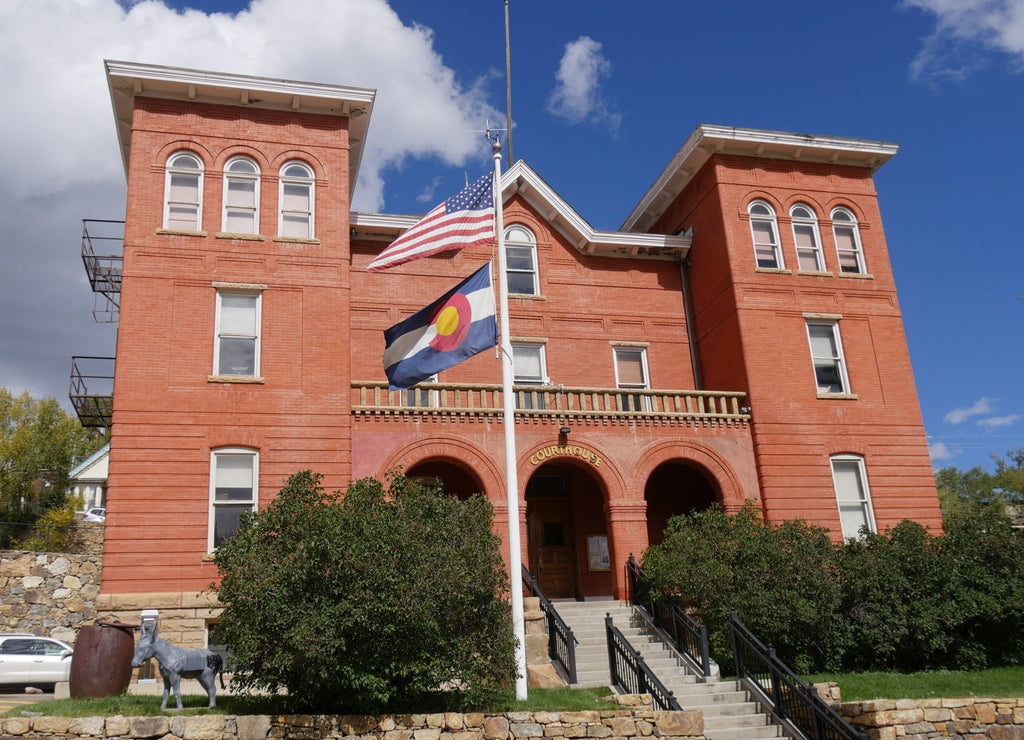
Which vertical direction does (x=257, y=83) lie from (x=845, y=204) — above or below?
above

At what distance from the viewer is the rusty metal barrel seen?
14.5 metres

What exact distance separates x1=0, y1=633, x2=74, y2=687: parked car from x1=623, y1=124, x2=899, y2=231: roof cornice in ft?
68.7

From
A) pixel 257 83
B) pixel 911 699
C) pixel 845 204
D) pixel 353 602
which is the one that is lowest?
pixel 911 699

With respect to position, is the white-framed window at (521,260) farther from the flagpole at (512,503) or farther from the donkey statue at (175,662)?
the donkey statue at (175,662)

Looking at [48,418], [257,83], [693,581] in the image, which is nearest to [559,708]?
[693,581]

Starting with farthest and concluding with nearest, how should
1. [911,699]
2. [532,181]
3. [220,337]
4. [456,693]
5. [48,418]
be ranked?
[48,418] < [532,181] < [220,337] < [911,699] < [456,693]

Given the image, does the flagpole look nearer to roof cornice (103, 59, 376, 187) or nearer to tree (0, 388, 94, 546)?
roof cornice (103, 59, 376, 187)

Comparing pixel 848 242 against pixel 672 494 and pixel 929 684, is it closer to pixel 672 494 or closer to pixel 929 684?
pixel 672 494

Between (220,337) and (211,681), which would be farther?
(220,337)

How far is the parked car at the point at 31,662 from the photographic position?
21.2 m

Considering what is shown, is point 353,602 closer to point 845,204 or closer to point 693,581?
point 693,581

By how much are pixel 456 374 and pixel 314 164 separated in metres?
6.61

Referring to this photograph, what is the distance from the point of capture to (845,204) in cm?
2648

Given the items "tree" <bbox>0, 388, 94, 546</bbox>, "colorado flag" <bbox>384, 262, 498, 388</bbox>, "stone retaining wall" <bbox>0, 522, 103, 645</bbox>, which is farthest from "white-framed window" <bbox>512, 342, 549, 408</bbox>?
"tree" <bbox>0, 388, 94, 546</bbox>
